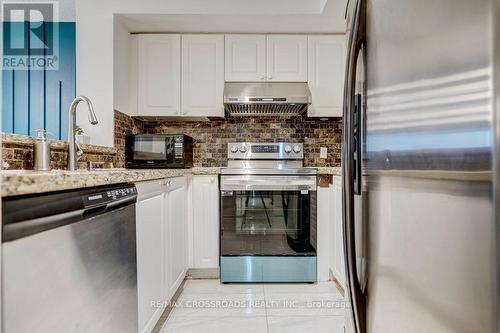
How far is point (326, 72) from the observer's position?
9.89ft

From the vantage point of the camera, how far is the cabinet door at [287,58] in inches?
118

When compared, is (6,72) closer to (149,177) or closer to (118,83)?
(118,83)

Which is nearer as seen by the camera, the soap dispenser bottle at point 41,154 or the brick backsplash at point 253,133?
the soap dispenser bottle at point 41,154

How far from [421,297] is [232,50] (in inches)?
110

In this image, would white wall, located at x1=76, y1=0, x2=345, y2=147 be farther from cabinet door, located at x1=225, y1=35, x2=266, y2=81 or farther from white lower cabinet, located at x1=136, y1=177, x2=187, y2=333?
white lower cabinet, located at x1=136, y1=177, x2=187, y2=333

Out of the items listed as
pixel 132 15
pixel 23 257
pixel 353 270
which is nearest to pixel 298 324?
pixel 353 270

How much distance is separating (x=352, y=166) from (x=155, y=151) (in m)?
2.14

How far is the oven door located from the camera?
2605 millimetres

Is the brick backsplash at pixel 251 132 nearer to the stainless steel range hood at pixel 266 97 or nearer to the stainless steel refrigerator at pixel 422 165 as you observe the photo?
the stainless steel range hood at pixel 266 97

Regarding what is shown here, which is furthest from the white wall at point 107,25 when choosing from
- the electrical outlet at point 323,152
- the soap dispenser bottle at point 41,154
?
the electrical outlet at point 323,152

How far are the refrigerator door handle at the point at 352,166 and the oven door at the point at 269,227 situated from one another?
1.79m

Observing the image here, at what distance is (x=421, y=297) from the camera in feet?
1.79

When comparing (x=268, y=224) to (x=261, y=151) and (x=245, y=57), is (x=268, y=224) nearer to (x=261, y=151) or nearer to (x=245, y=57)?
(x=261, y=151)

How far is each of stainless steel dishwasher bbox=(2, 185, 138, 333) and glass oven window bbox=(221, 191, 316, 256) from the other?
4.49 feet
